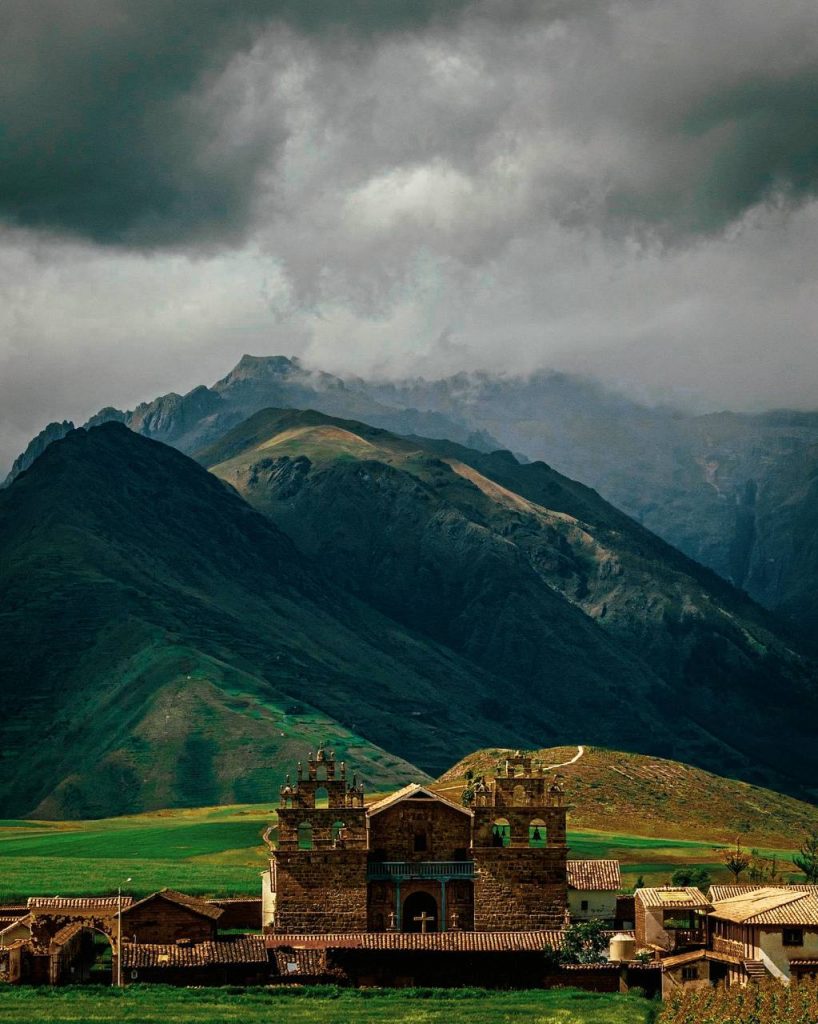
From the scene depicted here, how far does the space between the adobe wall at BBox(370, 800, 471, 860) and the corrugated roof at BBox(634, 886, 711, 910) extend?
1190cm

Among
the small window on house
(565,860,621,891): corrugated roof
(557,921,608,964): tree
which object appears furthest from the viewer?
(565,860,621,891): corrugated roof

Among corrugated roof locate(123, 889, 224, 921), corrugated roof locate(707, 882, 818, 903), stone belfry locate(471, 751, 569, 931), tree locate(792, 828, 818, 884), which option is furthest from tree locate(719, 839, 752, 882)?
corrugated roof locate(123, 889, 224, 921)

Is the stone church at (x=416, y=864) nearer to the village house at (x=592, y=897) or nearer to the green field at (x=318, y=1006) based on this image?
the village house at (x=592, y=897)

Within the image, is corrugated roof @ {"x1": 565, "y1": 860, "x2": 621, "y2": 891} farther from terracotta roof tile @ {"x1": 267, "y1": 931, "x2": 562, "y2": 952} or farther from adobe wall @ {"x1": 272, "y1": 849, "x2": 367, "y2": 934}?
adobe wall @ {"x1": 272, "y1": 849, "x2": 367, "y2": 934}

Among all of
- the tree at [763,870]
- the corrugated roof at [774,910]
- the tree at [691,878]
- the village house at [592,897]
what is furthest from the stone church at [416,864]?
the tree at [763,870]

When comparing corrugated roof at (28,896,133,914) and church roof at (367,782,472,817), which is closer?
corrugated roof at (28,896,133,914)

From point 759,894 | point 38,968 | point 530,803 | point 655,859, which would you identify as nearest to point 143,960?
point 38,968

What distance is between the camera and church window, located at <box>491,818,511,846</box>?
411 ft

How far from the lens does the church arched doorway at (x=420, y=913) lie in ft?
403

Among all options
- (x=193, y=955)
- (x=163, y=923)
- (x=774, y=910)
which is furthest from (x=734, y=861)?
(x=193, y=955)

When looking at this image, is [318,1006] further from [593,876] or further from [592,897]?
[593,876]

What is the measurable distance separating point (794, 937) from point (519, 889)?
21064 millimetres

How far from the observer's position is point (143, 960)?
10656 centimetres

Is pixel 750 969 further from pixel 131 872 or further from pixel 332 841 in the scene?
pixel 131 872
